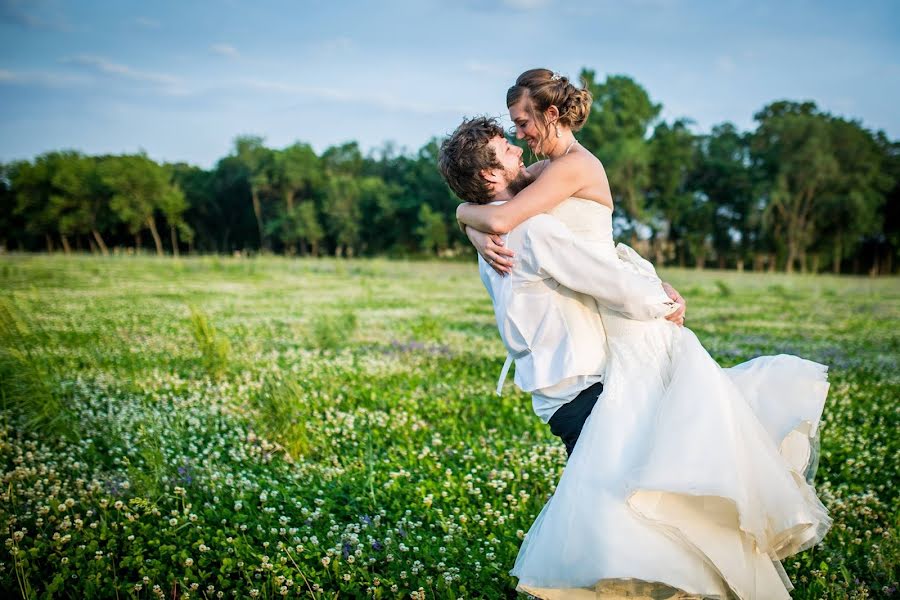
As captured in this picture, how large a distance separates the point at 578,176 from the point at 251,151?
95.9 metres

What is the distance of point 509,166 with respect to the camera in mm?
3273

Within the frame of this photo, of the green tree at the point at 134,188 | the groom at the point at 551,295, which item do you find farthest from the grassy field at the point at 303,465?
the green tree at the point at 134,188

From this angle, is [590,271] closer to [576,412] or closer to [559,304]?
[559,304]

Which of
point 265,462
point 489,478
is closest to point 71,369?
point 265,462

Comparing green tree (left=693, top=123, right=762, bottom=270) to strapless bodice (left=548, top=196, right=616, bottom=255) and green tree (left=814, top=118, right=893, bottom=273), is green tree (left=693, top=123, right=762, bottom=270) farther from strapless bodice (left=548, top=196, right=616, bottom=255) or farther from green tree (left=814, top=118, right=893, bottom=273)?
strapless bodice (left=548, top=196, right=616, bottom=255)

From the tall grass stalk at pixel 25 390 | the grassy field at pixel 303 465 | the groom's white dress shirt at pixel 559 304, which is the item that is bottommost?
the grassy field at pixel 303 465

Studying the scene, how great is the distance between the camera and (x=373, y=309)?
64.2 ft

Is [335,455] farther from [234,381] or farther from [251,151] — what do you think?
[251,151]

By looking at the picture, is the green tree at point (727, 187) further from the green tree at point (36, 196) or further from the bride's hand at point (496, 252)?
the green tree at point (36, 196)

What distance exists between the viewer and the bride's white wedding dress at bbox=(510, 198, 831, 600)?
2791 mm

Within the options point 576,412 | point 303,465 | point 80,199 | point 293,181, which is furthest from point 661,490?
point 80,199

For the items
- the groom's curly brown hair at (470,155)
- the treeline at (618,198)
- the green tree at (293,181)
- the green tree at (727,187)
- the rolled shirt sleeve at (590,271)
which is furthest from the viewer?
the green tree at (293,181)

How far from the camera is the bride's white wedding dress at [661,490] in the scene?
9.16ft

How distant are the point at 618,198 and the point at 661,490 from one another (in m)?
68.9
